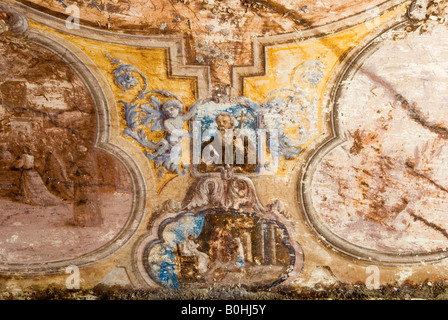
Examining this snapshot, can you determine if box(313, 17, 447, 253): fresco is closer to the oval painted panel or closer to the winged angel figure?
the oval painted panel

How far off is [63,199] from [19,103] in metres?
0.96

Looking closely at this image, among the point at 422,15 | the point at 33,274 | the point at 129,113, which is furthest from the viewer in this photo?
the point at 33,274

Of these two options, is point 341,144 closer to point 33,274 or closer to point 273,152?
point 273,152

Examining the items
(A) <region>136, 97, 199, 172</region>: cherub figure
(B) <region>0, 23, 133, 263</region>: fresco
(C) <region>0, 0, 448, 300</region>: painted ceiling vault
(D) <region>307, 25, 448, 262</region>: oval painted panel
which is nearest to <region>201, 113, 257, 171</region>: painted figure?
(C) <region>0, 0, 448, 300</region>: painted ceiling vault

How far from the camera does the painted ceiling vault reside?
122 inches

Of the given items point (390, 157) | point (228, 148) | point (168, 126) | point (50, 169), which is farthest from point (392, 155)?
point (50, 169)

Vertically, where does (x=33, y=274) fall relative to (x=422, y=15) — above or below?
below

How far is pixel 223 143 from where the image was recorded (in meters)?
3.34

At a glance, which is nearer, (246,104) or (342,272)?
(246,104)

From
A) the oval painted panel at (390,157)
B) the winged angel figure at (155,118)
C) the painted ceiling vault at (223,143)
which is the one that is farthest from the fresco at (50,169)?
the oval painted panel at (390,157)

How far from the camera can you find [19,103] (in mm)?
3221

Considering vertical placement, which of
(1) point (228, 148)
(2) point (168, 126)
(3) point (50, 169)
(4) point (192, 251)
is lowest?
(4) point (192, 251)

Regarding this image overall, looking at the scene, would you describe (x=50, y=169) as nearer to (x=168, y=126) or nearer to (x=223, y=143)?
(x=168, y=126)

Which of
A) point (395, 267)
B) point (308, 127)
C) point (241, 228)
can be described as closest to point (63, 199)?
point (241, 228)
